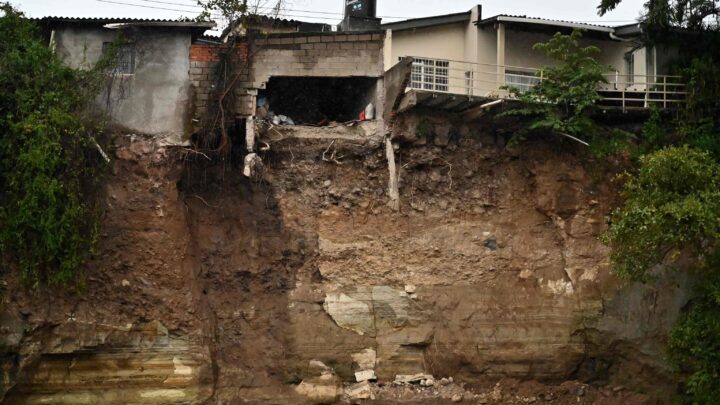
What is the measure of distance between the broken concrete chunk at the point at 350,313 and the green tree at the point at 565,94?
19.6 feet

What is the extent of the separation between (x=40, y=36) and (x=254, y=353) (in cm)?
936

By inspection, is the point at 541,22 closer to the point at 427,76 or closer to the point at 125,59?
the point at 427,76

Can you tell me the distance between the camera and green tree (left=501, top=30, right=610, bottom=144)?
26734 mm

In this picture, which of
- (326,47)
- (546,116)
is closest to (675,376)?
(546,116)

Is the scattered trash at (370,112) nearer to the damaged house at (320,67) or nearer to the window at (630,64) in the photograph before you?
the damaged house at (320,67)

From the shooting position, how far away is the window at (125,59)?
2644 centimetres

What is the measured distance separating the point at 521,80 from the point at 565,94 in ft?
9.59

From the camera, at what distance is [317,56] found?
27.2 m

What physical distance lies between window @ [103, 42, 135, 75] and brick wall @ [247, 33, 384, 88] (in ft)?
9.59

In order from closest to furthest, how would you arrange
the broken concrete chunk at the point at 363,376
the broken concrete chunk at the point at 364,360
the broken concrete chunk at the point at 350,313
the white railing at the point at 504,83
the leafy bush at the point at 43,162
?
the leafy bush at the point at 43,162 → the broken concrete chunk at the point at 363,376 → the broken concrete chunk at the point at 364,360 → the broken concrete chunk at the point at 350,313 → the white railing at the point at 504,83

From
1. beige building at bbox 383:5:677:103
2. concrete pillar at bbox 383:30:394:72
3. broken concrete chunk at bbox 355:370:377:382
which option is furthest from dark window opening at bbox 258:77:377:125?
broken concrete chunk at bbox 355:370:377:382

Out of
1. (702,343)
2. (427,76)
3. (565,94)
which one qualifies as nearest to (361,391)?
(702,343)

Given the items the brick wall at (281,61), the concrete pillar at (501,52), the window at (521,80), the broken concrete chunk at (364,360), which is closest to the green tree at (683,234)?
the concrete pillar at (501,52)

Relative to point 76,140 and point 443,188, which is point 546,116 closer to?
point 443,188
